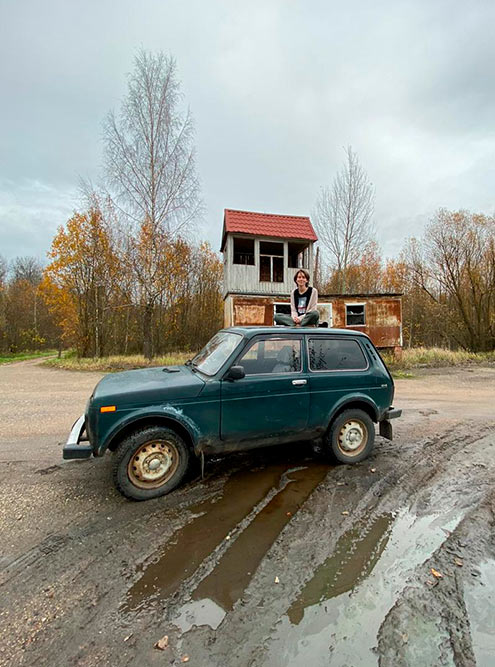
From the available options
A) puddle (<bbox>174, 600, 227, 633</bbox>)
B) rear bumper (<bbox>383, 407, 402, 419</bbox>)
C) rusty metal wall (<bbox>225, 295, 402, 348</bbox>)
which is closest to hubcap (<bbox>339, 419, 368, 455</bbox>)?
rear bumper (<bbox>383, 407, 402, 419</bbox>)

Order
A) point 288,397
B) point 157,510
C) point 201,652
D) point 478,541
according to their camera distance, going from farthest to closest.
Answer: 1. point 288,397
2. point 157,510
3. point 478,541
4. point 201,652

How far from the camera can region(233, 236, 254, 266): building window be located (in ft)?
60.8

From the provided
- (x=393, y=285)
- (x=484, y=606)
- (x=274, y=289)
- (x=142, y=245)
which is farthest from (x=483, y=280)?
(x=484, y=606)

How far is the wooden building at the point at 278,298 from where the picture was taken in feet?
55.1

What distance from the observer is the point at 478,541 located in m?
2.72

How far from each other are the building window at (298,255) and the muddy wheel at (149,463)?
1660 cm

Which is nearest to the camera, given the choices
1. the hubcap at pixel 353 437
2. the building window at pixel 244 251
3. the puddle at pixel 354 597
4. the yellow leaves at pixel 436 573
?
the puddle at pixel 354 597

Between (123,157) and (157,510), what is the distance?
1763 centimetres

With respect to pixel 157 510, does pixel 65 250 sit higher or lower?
higher

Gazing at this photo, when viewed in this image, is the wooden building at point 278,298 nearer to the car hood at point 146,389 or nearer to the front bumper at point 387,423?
the front bumper at point 387,423

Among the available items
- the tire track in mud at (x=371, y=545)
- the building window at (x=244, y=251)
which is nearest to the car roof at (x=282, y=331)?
the tire track in mud at (x=371, y=545)

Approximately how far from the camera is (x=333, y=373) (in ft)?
13.6

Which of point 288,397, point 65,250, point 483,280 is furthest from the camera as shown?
point 483,280

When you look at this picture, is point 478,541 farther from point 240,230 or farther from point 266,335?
point 240,230
